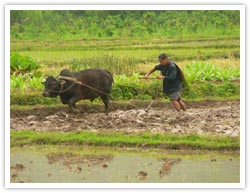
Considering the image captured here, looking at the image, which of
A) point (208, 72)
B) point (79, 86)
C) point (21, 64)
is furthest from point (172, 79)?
point (21, 64)

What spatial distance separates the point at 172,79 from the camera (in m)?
11.2

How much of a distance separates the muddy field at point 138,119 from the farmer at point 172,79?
22 cm

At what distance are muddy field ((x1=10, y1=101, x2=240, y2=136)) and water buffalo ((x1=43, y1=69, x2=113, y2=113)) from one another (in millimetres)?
228

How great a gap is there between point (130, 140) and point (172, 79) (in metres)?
1.34

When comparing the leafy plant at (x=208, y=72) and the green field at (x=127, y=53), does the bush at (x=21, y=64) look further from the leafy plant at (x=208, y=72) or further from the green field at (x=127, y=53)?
the leafy plant at (x=208, y=72)

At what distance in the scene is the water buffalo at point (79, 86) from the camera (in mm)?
11281

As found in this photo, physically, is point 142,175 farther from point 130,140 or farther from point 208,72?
point 208,72

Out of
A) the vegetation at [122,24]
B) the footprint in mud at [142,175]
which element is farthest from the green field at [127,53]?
the footprint in mud at [142,175]

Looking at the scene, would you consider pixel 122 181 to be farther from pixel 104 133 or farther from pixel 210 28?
pixel 210 28

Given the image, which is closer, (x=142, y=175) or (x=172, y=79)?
(x=142, y=175)

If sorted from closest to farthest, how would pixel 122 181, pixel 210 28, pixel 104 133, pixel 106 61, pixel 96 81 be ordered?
pixel 122 181 → pixel 104 133 → pixel 96 81 → pixel 106 61 → pixel 210 28

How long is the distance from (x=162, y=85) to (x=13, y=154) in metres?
3.16
